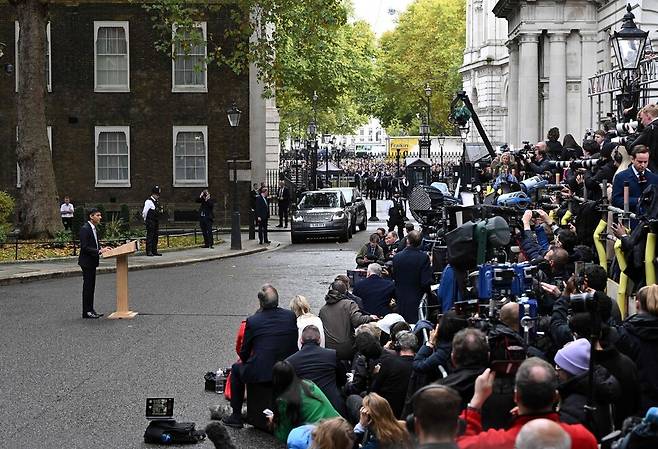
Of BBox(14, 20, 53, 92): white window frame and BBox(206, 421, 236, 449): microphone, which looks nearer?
BBox(206, 421, 236, 449): microphone

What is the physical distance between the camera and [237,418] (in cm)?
1310

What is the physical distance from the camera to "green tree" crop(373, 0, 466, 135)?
351 ft

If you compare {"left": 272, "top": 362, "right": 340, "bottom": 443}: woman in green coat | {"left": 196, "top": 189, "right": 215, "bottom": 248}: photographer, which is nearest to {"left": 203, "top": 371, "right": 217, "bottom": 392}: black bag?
{"left": 272, "top": 362, "right": 340, "bottom": 443}: woman in green coat

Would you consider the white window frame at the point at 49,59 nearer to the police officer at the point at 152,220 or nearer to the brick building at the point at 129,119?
the brick building at the point at 129,119

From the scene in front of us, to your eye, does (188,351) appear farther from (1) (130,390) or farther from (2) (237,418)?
(2) (237,418)

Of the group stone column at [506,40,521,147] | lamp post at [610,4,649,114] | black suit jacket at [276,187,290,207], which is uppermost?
stone column at [506,40,521,147]

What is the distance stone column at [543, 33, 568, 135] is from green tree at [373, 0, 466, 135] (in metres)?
60.5

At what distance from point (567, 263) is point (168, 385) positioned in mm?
5220

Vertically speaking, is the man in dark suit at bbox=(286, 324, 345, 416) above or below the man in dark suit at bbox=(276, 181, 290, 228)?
below

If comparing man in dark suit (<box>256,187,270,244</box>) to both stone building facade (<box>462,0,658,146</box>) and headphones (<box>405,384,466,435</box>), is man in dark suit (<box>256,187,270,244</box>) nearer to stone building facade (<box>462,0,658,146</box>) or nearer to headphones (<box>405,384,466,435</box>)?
stone building facade (<box>462,0,658,146</box>)

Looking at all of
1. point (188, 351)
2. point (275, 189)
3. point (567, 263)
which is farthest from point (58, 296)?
point (275, 189)

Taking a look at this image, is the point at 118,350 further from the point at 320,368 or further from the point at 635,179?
the point at 635,179

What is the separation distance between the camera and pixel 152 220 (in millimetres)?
34281

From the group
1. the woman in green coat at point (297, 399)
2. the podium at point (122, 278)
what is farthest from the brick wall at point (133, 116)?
the woman in green coat at point (297, 399)
